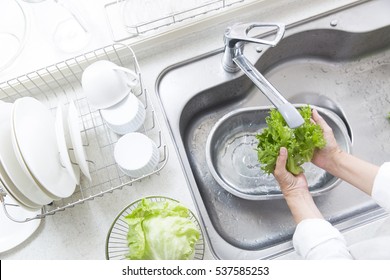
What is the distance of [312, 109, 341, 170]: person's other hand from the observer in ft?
2.97

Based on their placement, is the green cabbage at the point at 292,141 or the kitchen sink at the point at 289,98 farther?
the kitchen sink at the point at 289,98

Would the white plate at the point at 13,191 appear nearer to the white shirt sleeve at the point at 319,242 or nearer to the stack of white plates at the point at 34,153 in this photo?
the stack of white plates at the point at 34,153

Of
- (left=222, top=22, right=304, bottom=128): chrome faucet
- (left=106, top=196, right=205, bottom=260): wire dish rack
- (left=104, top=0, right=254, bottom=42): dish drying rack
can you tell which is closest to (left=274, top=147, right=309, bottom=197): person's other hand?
(left=222, top=22, right=304, bottom=128): chrome faucet

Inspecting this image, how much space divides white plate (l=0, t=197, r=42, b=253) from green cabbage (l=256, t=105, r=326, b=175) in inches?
22.8

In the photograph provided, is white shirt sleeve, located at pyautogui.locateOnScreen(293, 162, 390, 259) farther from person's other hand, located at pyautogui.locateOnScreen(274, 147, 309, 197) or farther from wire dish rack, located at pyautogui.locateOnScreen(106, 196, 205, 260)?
wire dish rack, located at pyautogui.locateOnScreen(106, 196, 205, 260)

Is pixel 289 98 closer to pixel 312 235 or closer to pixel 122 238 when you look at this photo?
pixel 312 235

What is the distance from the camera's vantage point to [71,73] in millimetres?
987

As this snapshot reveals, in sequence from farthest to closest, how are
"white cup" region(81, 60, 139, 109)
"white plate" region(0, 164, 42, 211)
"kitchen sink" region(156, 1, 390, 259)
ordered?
"kitchen sink" region(156, 1, 390, 259)
"white cup" region(81, 60, 139, 109)
"white plate" region(0, 164, 42, 211)

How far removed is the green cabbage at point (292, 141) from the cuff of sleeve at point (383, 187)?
15 centimetres

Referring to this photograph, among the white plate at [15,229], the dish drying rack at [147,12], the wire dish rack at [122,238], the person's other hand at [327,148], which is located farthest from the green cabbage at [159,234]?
the dish drying rack at [147,12]

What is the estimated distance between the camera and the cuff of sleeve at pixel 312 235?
0.73 meters

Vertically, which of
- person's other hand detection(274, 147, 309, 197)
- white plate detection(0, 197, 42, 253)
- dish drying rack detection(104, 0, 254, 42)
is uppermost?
dish drying rack detection(104, 0, 254, 42)

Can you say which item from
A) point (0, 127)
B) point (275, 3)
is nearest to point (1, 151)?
point (0, 127)

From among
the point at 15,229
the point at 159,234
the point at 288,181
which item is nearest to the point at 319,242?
the point at 288,181
